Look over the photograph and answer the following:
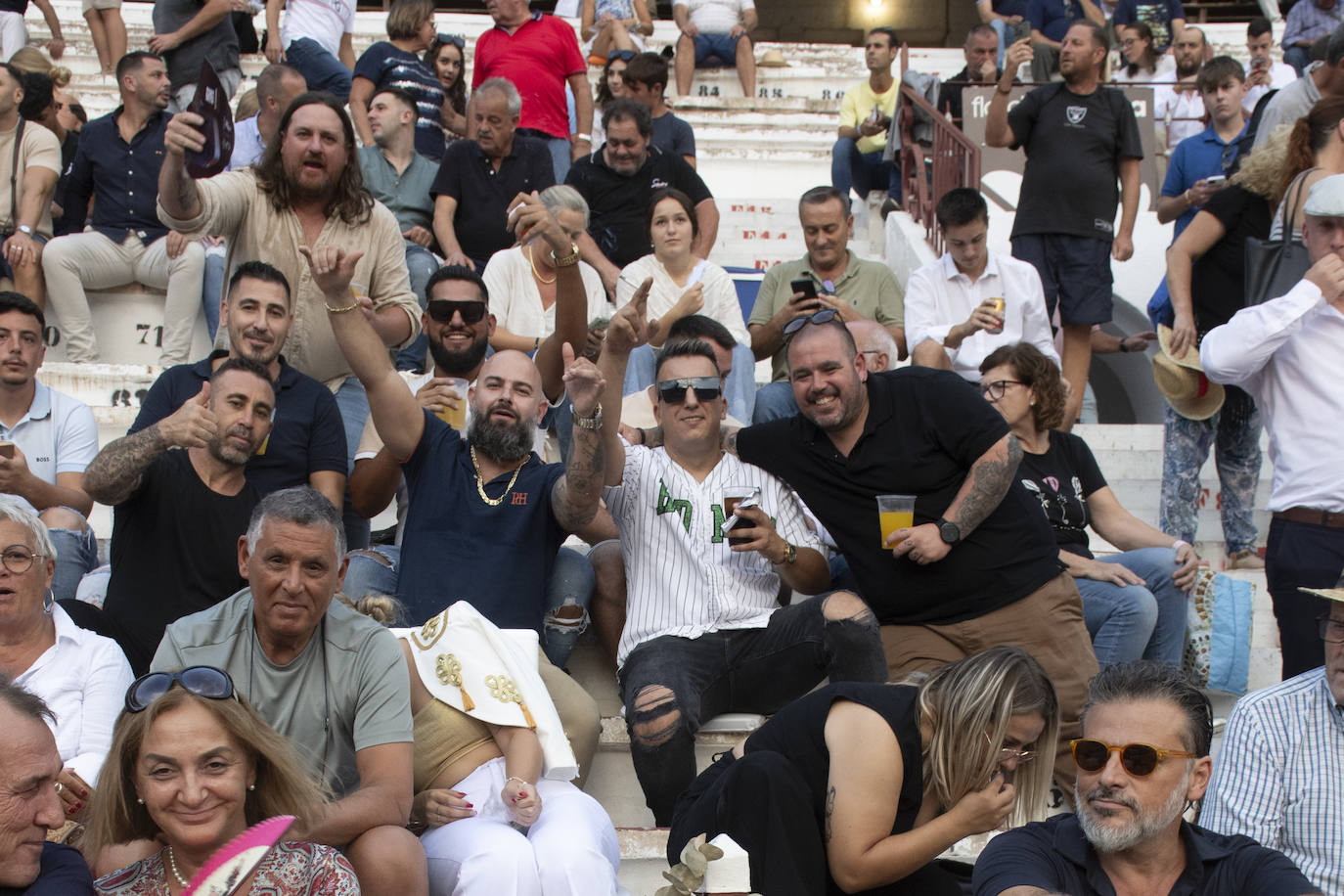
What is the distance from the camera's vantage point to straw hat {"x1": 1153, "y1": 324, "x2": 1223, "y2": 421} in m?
5.18

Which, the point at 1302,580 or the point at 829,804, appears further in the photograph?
the point at 1302,580

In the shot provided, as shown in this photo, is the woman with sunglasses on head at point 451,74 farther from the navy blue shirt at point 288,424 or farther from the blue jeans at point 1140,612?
the blue jeans at point 1140,612

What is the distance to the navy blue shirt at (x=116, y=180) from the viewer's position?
6910 mm

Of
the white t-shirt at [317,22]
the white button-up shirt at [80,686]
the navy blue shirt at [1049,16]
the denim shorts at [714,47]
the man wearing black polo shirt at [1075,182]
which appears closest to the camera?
the white button-up shirt at [80,686]

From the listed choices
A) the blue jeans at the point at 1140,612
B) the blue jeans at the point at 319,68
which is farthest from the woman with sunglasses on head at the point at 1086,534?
the blue jeans at the point at 319,68

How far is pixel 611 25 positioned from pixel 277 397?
734cm

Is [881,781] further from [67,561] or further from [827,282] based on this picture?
[827,282]

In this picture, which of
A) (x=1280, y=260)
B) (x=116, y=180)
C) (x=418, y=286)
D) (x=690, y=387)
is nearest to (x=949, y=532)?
(x=690, y=387)

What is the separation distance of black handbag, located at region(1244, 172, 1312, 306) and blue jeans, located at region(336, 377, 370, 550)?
2.90 m

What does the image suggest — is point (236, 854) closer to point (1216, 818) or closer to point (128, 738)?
point (128, 738)

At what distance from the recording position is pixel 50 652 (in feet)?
11.6

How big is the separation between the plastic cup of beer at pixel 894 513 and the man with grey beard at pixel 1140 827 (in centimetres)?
133

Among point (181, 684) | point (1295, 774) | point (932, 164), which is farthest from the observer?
point (932, 164)

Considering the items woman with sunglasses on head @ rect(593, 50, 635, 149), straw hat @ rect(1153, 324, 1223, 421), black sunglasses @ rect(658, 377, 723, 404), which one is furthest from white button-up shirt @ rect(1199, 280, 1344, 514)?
woman with sunglasses on head @ rect(593, 50, 635, 149)
